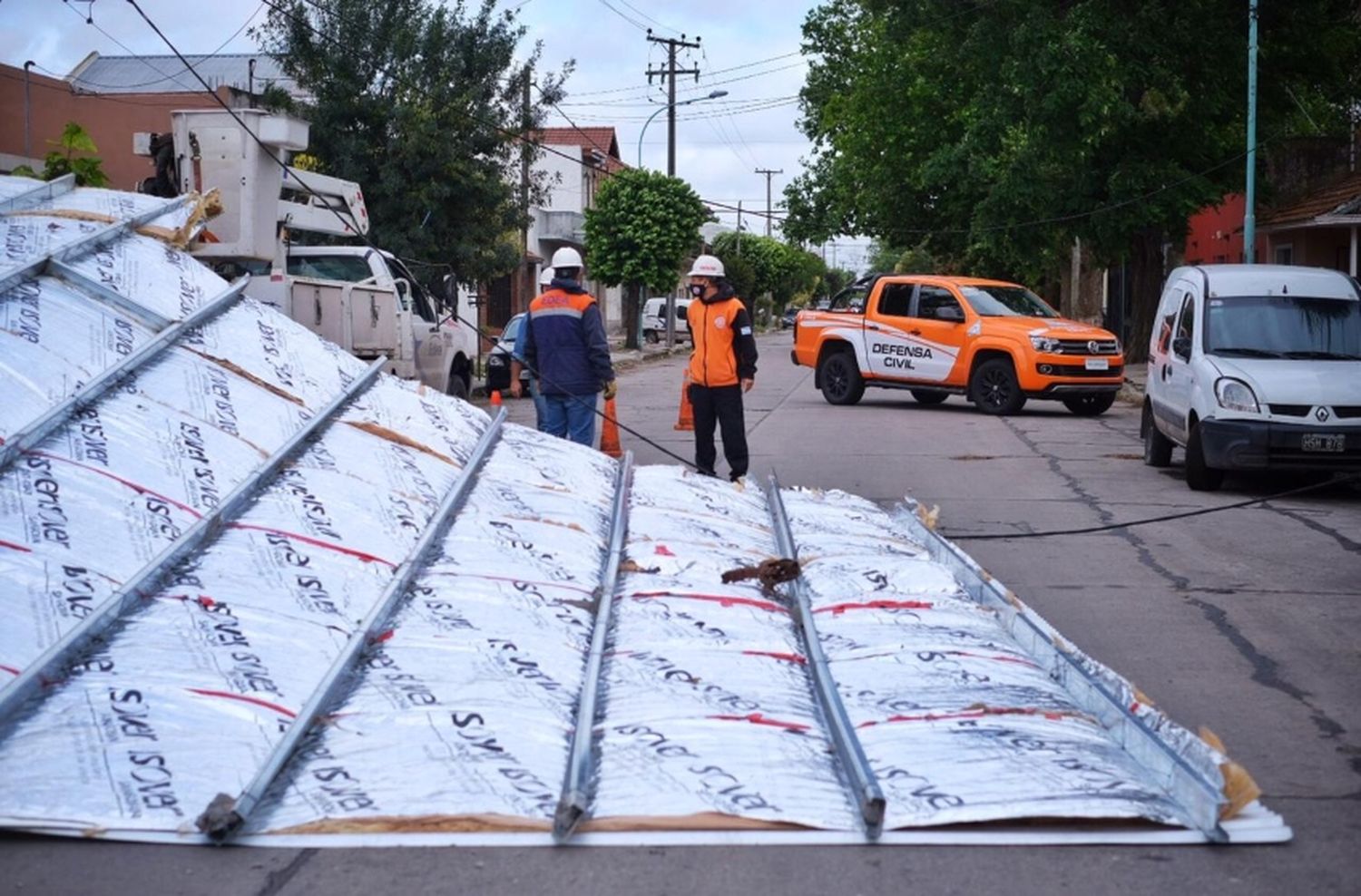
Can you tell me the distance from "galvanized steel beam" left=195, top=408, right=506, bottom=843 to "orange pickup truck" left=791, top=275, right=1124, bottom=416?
14.2m

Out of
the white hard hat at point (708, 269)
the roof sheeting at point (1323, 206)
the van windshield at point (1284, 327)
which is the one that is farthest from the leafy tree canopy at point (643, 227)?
the white hard hat at point (708, 269)

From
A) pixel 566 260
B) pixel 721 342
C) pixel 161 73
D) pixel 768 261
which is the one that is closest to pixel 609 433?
pixel 721 342

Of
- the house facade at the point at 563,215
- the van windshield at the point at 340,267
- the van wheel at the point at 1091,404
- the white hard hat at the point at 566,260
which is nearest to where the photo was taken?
the white hard hat at the point at 566,260

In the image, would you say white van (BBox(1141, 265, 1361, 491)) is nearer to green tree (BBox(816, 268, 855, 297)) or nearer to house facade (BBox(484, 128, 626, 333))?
house facade (BBox(484, 128, 626, 333))

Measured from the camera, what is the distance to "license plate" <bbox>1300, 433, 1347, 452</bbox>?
13.6 m

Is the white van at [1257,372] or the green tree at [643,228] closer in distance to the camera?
the white van at [1257,372]

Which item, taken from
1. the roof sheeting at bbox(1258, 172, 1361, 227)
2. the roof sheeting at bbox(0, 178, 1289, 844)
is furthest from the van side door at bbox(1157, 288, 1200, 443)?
the roof sheeting at bbox(1258, 172, 1361, 227)

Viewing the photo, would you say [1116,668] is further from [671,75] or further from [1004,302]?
[671,75]

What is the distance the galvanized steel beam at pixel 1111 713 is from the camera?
5227 millimetres

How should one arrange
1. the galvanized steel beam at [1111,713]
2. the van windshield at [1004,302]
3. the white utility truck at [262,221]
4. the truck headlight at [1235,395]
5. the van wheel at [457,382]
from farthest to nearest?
the van windshield at [1004,302] < the van wheel at [457,382] < the white utility truck at [262,221] < the truck headlight at [1235,395] < the galvanized steel beam at [1111,713]

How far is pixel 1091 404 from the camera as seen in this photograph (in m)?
23.9

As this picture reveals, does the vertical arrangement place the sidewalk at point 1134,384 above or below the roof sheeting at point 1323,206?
below

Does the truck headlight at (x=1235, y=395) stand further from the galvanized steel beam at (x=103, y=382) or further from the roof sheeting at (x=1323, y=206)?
the roof sheeting at (x=1323, y=206)

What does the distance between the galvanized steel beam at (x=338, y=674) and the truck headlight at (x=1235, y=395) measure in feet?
23.0
